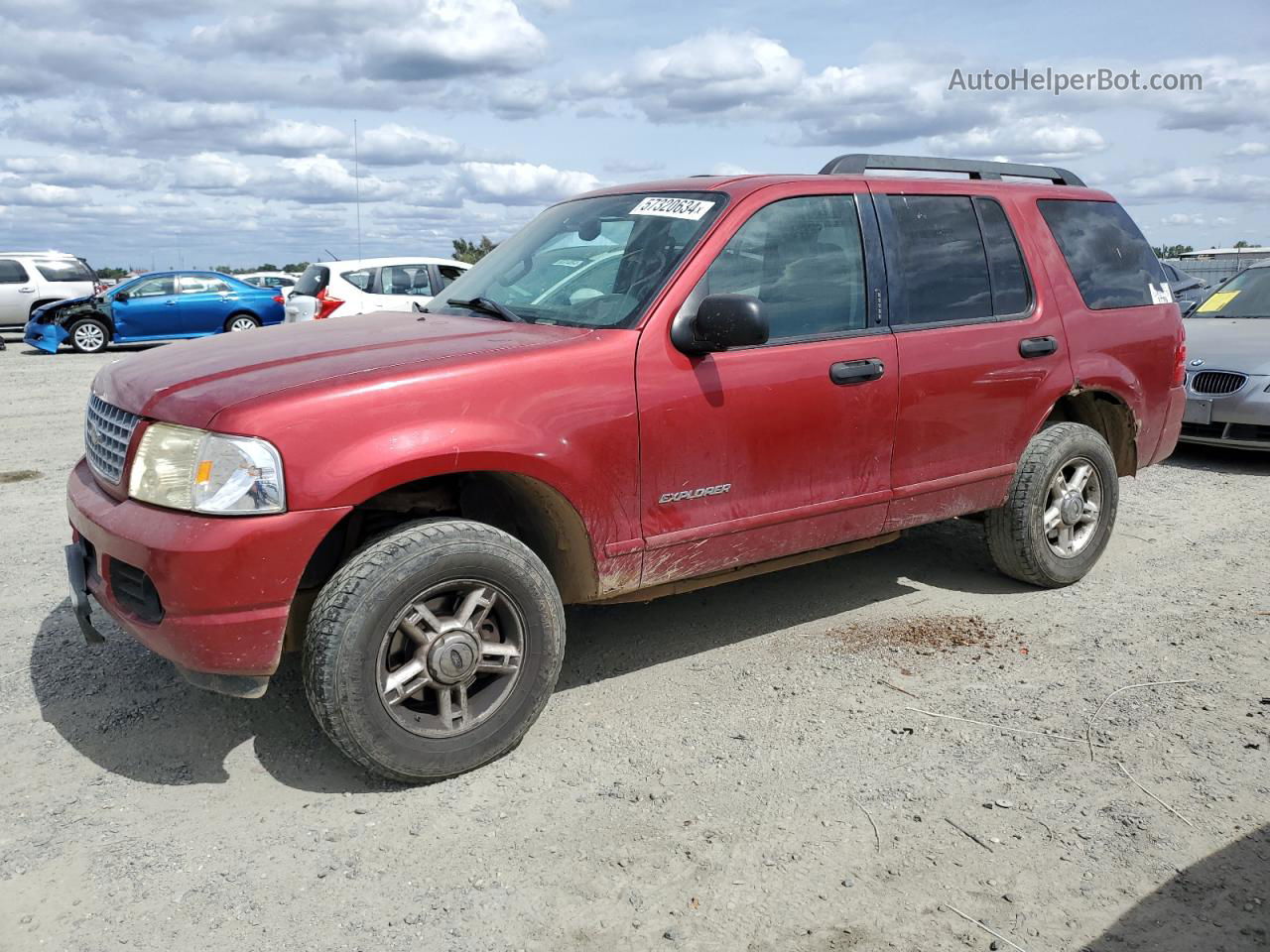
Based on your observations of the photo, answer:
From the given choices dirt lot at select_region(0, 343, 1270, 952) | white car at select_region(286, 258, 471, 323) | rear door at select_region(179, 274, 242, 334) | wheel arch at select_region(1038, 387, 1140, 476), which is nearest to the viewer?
dirt lot at select_region(0, 343, 1270, 952)

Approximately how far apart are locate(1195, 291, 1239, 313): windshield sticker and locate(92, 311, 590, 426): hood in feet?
27.2

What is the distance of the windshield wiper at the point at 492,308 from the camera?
4211mm

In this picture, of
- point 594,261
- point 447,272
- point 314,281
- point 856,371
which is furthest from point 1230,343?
point 314,281

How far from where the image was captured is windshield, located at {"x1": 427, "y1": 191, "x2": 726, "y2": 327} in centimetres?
400

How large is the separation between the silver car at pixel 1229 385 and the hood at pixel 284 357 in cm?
646

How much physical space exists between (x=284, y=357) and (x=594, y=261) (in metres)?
1.27

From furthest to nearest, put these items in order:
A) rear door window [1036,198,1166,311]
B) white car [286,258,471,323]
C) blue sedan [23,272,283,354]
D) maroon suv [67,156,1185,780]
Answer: blue sedan [23,272,283,354] → white car [286,258,471,323] → rear door window [1036,198,1166,311] → maroon suv [67,156,1185,780]

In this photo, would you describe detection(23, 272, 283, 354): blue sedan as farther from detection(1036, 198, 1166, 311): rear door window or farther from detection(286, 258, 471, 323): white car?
detection(1036, 198, 1166, 311): rear door window

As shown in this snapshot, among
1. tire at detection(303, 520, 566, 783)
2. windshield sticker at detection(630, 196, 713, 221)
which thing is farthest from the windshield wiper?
tire at detection(303, 520, 566, 783)

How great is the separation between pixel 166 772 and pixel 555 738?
4.19 ft

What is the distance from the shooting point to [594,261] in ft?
13.9

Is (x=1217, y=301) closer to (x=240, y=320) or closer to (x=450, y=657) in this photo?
(x=450, y=657)

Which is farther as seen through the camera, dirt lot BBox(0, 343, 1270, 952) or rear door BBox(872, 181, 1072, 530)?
rear door BBox(872, 181, 1072, 530)

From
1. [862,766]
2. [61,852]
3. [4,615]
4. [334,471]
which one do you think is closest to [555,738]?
[862,766]
